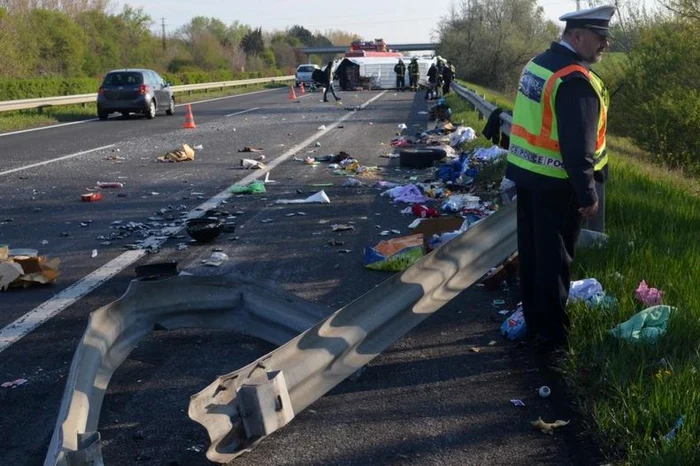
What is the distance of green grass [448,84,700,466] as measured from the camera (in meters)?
3.54

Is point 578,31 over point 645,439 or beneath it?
over

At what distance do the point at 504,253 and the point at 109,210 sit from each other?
5.74 meters

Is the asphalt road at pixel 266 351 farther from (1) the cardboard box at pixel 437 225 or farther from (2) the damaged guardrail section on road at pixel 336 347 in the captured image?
(1) the cardboard box at pixel 437 225

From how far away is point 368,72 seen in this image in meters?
38.7

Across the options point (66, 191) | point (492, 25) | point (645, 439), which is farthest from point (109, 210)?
point (492, 25)

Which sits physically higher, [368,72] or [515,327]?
[368,72]

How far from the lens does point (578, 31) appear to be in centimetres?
454

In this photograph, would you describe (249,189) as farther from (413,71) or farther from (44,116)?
(413,71)

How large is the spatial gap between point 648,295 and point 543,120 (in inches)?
51.7

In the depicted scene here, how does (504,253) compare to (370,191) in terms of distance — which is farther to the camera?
(370,191)

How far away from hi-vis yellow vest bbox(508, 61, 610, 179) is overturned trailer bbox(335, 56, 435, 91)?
109 feet

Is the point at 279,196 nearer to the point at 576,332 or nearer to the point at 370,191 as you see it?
the point at 370,191

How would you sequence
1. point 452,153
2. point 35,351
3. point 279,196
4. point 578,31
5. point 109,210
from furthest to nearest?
1. point 452,153
2. point 279,196
3. point 109,210
4. point 35,351
5. point 578,31

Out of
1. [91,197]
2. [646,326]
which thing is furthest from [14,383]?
[91,197]
